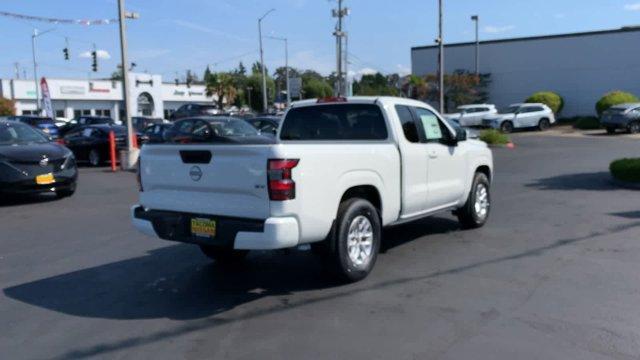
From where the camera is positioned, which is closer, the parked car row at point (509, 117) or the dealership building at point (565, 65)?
the parked car row at point (509, 117)

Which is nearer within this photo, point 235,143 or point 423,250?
point 235,143

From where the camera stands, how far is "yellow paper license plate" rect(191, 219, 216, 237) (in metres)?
6.05

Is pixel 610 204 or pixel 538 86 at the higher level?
pixel 538 86

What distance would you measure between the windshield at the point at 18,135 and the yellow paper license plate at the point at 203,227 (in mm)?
8668

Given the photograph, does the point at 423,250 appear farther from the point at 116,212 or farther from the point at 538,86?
the point at 538,86

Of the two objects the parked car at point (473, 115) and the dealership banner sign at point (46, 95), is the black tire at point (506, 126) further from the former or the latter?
the dealership banner sign at point (46, 95)

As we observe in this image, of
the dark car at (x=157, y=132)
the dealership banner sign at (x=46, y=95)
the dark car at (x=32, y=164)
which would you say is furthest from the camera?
the dealership banner sign at (x=46, y=95)

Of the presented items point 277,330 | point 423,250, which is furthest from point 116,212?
point 277,330

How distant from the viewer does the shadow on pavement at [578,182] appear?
13.9 meters

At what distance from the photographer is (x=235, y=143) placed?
20.1 ft

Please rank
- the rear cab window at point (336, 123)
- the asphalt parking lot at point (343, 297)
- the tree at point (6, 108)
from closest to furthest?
the asphalt parking lot at point (343, 297), the rear cab window at point (336, 123), the tree at point (6, 108)

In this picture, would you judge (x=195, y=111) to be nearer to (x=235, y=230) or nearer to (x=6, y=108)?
(x=6, y=108)

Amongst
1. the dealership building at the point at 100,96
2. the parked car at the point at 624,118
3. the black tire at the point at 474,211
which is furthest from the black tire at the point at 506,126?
the dealership building at the point at 100,96

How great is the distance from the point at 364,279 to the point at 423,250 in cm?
160
